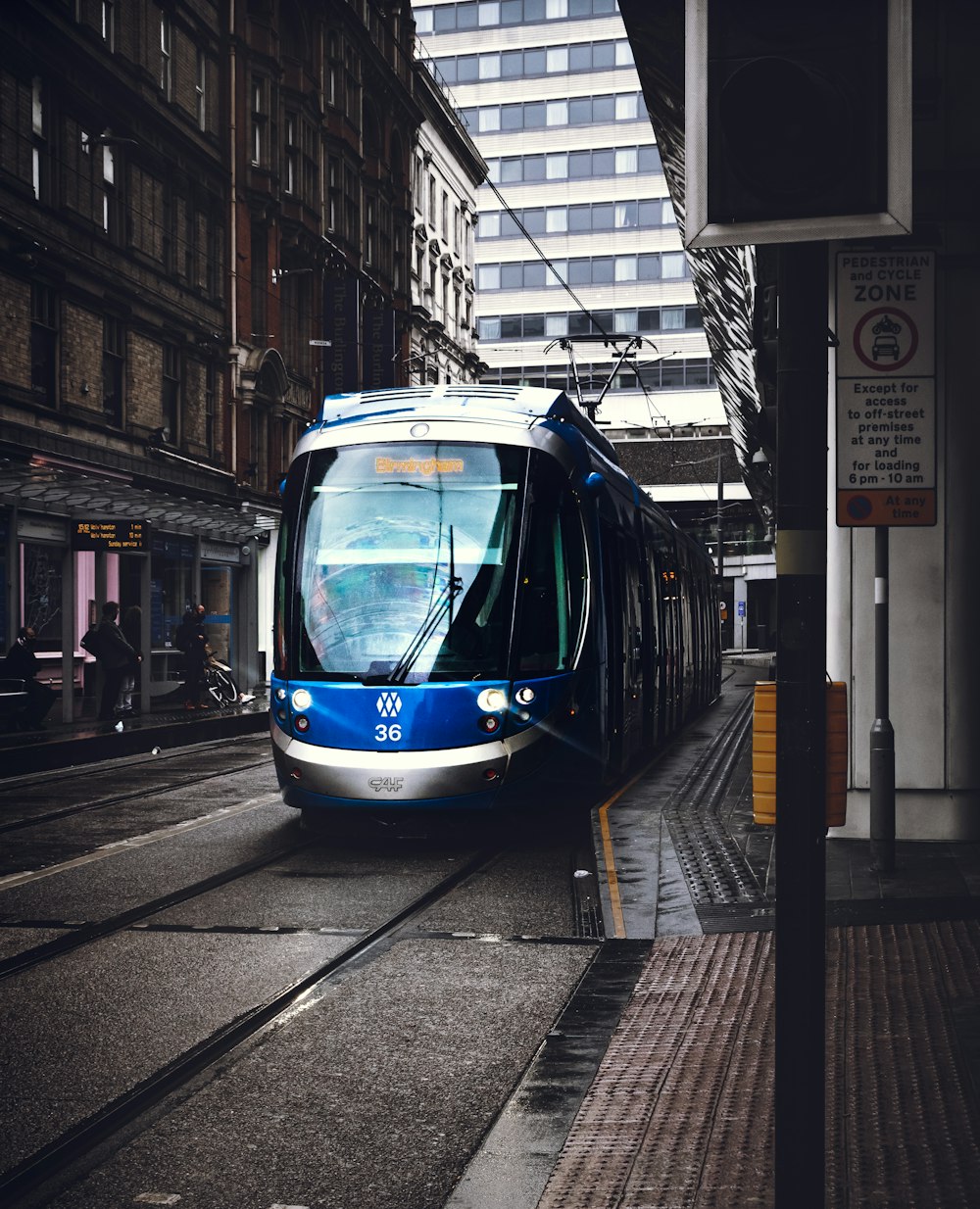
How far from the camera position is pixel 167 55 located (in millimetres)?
31406

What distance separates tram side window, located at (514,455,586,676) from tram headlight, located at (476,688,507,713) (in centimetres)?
25

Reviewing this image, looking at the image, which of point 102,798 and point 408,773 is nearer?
point 408,773

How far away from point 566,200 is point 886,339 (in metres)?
72.3

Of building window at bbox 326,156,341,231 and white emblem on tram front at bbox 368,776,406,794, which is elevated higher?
building window at bbox 326,156,341,231

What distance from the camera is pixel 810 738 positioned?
10.3ft

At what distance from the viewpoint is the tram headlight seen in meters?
10.4

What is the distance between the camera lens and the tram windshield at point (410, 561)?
10500 mm

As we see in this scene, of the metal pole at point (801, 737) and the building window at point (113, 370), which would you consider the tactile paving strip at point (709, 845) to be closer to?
the metal pole at point (801, 737)

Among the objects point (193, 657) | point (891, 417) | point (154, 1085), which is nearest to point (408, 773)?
point (891, 417)

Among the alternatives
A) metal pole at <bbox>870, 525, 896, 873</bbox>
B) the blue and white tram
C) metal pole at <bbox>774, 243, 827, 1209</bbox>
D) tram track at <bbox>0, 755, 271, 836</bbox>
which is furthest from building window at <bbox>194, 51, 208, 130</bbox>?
metal pole at <bbox>774, 243, 827, 1209</bbox>

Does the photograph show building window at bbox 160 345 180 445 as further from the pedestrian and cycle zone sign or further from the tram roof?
the pedestrian and cycle zone sign

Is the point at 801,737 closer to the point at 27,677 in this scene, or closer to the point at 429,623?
the point at 429,623

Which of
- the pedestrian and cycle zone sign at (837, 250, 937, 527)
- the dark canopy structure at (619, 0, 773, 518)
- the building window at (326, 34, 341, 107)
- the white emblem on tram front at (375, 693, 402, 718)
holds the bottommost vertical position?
the white emblem on tram front at (375, 693, 402, 718)

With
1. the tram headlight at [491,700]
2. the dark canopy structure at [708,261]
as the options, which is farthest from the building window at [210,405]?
the tram headlight at [491,700]
